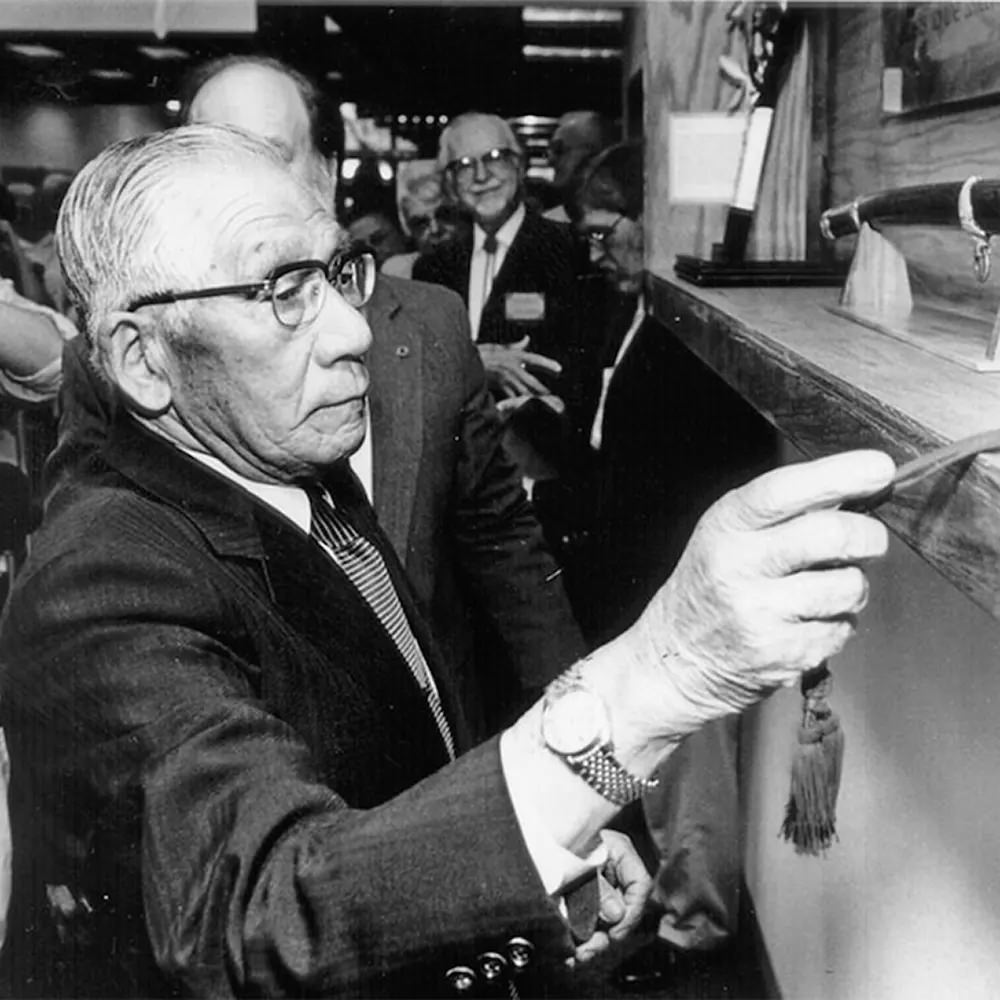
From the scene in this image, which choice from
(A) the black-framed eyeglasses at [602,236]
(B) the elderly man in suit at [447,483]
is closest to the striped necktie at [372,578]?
(B) the elderly man in suit at [447,483]

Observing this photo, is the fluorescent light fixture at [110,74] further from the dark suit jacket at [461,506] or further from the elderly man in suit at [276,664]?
the elderly man in suit at [276,664]

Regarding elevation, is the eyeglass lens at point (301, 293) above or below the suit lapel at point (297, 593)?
above

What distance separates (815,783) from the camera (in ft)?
1.89

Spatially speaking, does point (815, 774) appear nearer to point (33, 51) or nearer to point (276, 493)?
point (276, 493)

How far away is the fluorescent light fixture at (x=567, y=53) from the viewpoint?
1.95 m

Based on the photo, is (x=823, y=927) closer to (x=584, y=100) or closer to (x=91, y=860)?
(x=91, y=860)

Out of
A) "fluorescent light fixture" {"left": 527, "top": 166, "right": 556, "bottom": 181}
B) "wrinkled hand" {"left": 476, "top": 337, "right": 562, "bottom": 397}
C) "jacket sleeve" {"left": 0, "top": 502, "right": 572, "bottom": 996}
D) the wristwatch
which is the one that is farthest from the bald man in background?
the wristwatch

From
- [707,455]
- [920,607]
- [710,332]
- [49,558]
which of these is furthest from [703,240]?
[49,558]

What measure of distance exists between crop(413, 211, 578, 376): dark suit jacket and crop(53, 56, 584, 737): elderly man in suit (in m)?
0.48

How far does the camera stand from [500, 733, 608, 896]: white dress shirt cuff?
528 mm

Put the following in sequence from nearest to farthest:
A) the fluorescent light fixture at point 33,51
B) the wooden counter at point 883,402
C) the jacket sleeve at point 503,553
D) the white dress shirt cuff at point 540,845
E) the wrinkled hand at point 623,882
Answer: the wooden counter at point 883,402 < the white dress shirt cuff at point 540,845 < the wrinkled hand at point 623,882 < the fluorescent light fixture at point 33,51 < the jacket sleeve at point 503,553

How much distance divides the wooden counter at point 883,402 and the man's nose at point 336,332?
263 mm

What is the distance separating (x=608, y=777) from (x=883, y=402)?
0.67ft

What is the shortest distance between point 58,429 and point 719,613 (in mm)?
1046
